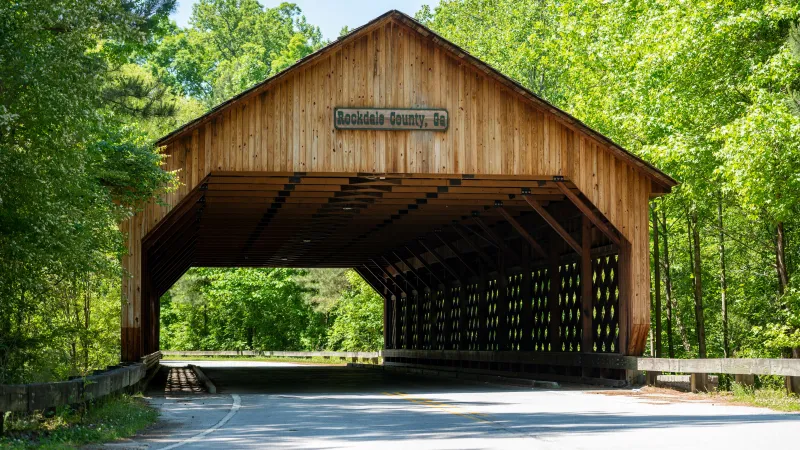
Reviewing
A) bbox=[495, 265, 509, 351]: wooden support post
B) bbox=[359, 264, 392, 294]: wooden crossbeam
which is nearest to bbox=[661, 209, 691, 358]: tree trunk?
bbox=[495, 265, 509, 351]: wooden support post

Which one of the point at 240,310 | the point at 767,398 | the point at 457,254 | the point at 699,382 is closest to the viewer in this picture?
the point at 767,398

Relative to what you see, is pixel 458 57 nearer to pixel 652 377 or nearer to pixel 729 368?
pixel 652 377

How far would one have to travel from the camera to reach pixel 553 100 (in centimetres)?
4075

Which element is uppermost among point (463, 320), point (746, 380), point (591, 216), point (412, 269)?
point (591, 216)

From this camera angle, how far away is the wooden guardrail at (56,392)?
8.38 metres

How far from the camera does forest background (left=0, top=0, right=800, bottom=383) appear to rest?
33.3 ft

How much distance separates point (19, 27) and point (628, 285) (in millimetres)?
11312

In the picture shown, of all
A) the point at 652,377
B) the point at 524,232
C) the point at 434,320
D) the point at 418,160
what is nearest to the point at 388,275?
the point at 434,320

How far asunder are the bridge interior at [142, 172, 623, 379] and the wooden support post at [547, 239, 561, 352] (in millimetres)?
25

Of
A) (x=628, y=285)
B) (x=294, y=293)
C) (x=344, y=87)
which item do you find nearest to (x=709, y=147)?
(x=628, y=285)

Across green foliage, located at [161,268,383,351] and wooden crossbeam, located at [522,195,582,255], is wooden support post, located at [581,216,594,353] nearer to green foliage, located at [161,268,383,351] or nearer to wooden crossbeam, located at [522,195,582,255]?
wooden crossbeam, located at [522,195,582,255]

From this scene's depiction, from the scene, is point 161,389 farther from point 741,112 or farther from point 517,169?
point 741,112

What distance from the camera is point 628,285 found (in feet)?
58.6

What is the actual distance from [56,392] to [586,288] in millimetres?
12715
